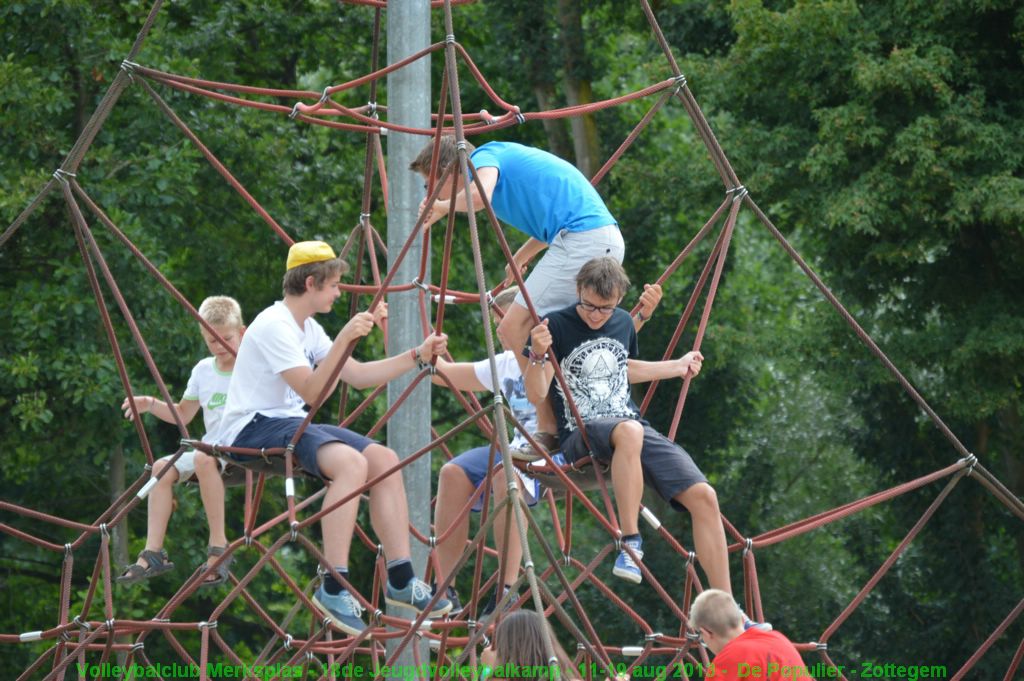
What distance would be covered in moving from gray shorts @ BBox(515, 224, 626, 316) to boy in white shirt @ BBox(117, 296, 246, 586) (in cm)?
123

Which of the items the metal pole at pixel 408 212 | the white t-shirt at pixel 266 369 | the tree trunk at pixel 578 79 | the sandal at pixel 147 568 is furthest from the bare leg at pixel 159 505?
the tree trunk at pixel 578 79

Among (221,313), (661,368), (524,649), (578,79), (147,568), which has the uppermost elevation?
(578,79)

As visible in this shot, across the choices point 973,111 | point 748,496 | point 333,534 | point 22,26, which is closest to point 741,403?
point 748,496

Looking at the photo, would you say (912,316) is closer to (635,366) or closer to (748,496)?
(748,496)

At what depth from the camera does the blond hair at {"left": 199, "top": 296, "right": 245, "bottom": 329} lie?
6367mm

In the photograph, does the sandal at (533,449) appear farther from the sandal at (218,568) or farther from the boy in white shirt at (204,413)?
the boy in white shirt at (204,413)

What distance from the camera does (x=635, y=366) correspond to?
5.72 m

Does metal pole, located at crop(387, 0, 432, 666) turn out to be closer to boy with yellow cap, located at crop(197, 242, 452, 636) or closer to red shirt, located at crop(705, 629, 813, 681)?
boy with yellow cap, located at crop(197, 242, 452, 636)

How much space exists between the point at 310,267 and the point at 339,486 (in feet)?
2.56

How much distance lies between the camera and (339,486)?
532 centimetres

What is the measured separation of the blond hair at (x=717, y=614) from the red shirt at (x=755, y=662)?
0.07m

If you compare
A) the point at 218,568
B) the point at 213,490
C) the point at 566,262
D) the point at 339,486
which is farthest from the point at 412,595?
the point at 566,262

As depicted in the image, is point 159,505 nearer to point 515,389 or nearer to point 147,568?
point 147,568

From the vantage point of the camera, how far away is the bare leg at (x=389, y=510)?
17.5 ft
